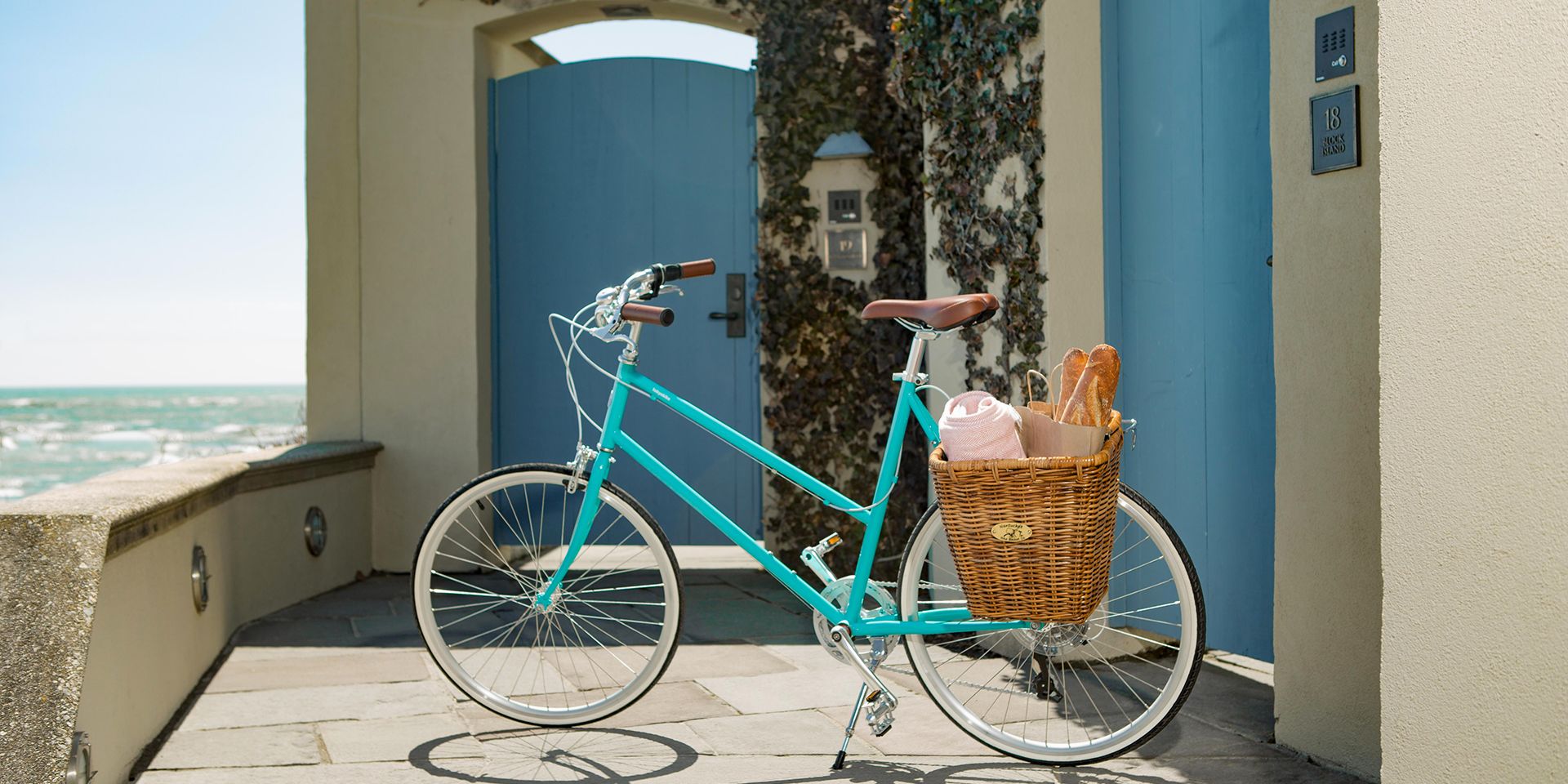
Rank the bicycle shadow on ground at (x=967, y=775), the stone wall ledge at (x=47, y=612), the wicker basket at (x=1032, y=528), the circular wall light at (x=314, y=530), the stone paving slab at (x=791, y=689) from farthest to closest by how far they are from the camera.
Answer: the circular wall light at (x=314, y=530)
the stone paving slab at (x=791, y=689)
the bicycle shadow on ground at (x=967, y=775)
the wicker basket at (x=1032, y=528)
the stone wall ledge at (x=47, y=612)

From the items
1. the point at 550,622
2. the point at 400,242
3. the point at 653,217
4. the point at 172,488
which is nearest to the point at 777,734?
the point at 550,622

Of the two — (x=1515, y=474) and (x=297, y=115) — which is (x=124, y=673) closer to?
(x=1515, y=474)

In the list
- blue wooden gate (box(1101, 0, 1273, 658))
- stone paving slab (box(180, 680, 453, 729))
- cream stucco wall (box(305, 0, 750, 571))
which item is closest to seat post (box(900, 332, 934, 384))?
blue wooden gate (box(1101, 0, 1273, 658))

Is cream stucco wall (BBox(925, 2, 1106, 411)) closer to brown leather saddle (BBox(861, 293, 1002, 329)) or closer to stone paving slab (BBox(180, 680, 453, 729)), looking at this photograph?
brown leather saddle (BBox(861, 293, 1002, 329))

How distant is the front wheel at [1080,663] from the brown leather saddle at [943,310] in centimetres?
42

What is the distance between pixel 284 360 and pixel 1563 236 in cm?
5239

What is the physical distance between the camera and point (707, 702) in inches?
122

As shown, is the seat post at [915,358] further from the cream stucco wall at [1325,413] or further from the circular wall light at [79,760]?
the circular wall light at [79,760]

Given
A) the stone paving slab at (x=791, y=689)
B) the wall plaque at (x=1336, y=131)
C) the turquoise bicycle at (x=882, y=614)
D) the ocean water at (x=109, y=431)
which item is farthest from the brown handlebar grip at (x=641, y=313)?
the ocean water at (x=109, y=431)

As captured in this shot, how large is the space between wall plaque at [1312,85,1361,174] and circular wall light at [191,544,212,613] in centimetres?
308

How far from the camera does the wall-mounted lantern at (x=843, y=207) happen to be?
5.07 m

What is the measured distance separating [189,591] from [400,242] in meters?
2.39

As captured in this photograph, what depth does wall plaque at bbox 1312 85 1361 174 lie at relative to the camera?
2406 mm

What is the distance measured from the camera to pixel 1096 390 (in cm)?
221
